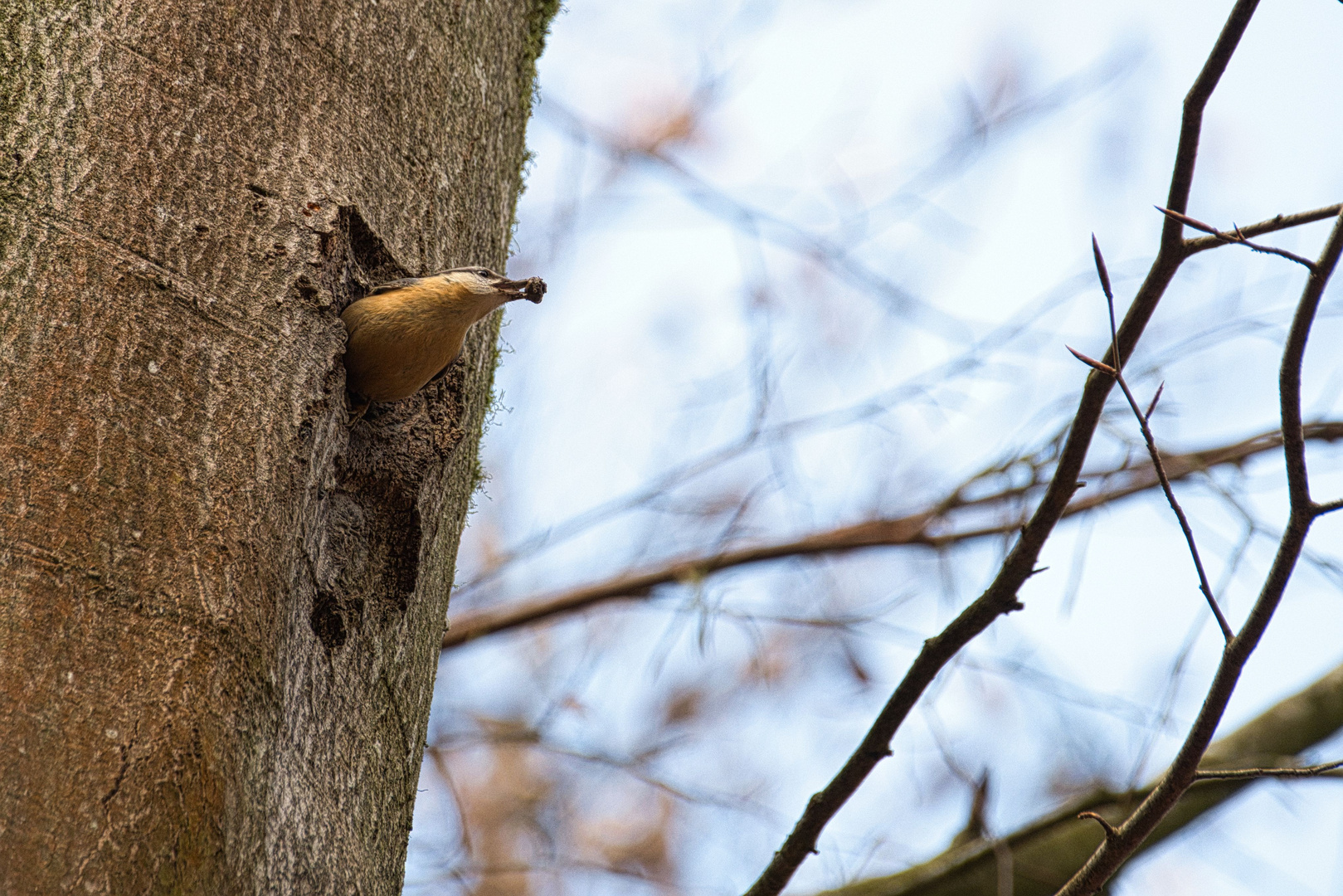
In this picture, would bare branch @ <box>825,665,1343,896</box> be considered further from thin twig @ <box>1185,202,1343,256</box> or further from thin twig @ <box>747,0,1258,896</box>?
thin twig @ <box>1185,202,1343,256</box>

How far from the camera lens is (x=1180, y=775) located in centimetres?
159

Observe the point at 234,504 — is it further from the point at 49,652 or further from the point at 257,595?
the point at 49,652

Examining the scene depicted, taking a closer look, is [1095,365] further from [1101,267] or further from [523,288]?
[523,288]

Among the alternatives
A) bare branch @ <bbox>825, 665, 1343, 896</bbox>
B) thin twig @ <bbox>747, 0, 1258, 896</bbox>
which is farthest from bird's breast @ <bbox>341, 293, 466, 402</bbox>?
bare branch @ <bbox>825, 665, 1343, 896</bbox>

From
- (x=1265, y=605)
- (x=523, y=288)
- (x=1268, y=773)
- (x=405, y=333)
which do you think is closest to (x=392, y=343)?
(x=405, y=333)

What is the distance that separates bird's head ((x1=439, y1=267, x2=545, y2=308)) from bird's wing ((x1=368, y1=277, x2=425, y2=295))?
3.8 inches

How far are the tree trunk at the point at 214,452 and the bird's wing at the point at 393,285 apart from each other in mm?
24

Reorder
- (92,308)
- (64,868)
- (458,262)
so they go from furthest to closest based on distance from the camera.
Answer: (458,262)
(92,308)
(64,868)

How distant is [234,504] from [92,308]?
0.30m

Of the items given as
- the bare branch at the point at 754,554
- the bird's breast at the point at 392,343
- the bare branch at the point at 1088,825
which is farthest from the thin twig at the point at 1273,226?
the bare branch at the point at 754,554

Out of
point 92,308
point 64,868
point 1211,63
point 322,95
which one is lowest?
point 64,868

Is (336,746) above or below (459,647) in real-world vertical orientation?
below

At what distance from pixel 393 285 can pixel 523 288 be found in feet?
1.31

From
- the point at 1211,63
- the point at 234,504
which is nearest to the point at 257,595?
the point at 234,504
